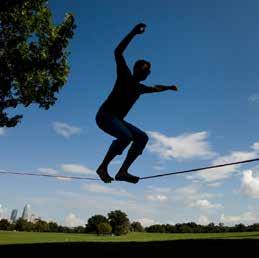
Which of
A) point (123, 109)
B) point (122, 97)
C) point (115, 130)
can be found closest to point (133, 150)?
point (115, 130)

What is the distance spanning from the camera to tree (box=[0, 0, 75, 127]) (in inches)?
872

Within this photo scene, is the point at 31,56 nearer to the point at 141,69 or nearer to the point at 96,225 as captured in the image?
the point at 141,69

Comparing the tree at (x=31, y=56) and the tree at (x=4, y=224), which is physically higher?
the tree at (x=31, y=56)

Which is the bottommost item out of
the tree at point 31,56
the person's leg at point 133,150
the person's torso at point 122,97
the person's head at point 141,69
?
the person's leg at point 133,150

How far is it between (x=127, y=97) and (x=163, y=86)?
124 centimetres

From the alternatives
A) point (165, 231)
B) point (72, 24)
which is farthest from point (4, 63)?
point (165, 231)

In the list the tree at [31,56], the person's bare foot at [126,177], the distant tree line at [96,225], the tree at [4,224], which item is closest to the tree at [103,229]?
the distant tree line at [96,225]

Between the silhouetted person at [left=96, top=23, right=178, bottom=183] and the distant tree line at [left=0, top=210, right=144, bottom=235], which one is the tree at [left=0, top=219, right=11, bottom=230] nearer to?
the distant tree line at [left=0, top=210, right=144, bottom=235]

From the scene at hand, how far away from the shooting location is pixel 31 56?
23016mm

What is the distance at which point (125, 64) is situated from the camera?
7.52 meters

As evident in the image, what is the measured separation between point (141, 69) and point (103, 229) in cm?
14912

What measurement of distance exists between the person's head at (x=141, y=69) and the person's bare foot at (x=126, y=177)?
2.14 m

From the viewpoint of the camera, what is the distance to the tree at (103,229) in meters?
150

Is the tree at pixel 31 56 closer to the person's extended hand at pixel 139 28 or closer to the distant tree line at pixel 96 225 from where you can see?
the person's extended hand at pixel 139 28
